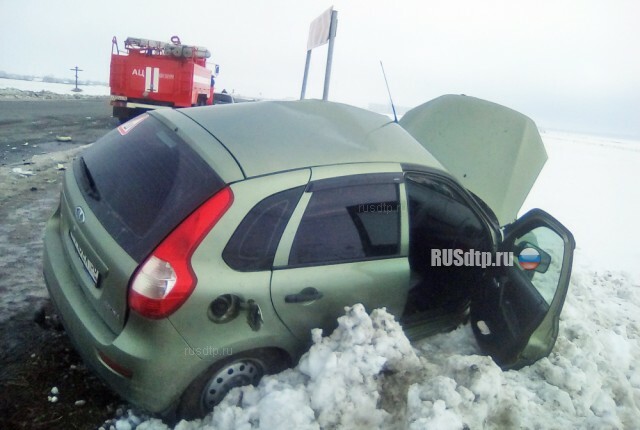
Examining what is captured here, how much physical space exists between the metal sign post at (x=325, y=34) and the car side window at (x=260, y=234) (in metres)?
3.93

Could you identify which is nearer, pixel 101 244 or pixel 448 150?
pixel 101 244

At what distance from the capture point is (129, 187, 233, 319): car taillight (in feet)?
7.01

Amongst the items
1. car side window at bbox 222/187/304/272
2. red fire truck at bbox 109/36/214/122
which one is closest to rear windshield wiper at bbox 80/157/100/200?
car side window at bbox 222/187/304/272

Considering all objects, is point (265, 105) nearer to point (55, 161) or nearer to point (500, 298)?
point (500, 298)

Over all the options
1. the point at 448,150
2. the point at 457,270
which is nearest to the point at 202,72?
the point at 448,150

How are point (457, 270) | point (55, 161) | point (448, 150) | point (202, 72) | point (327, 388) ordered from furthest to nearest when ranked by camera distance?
1. point (202, 72)
2. point (55, 161)
3. point (448, 150)
4. point (457, 270)
5. point (327, 388)

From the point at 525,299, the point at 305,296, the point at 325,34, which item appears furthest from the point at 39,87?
the point at 525,299

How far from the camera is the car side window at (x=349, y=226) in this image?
8.27 feet

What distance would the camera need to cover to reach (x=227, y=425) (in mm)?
2359

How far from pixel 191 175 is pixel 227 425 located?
1309mm

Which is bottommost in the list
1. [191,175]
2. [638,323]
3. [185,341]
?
[638,323]

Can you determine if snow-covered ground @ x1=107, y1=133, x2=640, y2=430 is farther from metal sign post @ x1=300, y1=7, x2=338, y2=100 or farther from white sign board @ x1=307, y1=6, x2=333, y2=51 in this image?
white sign board @ x1=307, y1=6, x2=333, y2=51

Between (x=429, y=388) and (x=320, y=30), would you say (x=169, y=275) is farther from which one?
(x=320, y=30)

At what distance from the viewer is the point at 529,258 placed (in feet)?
10.9
